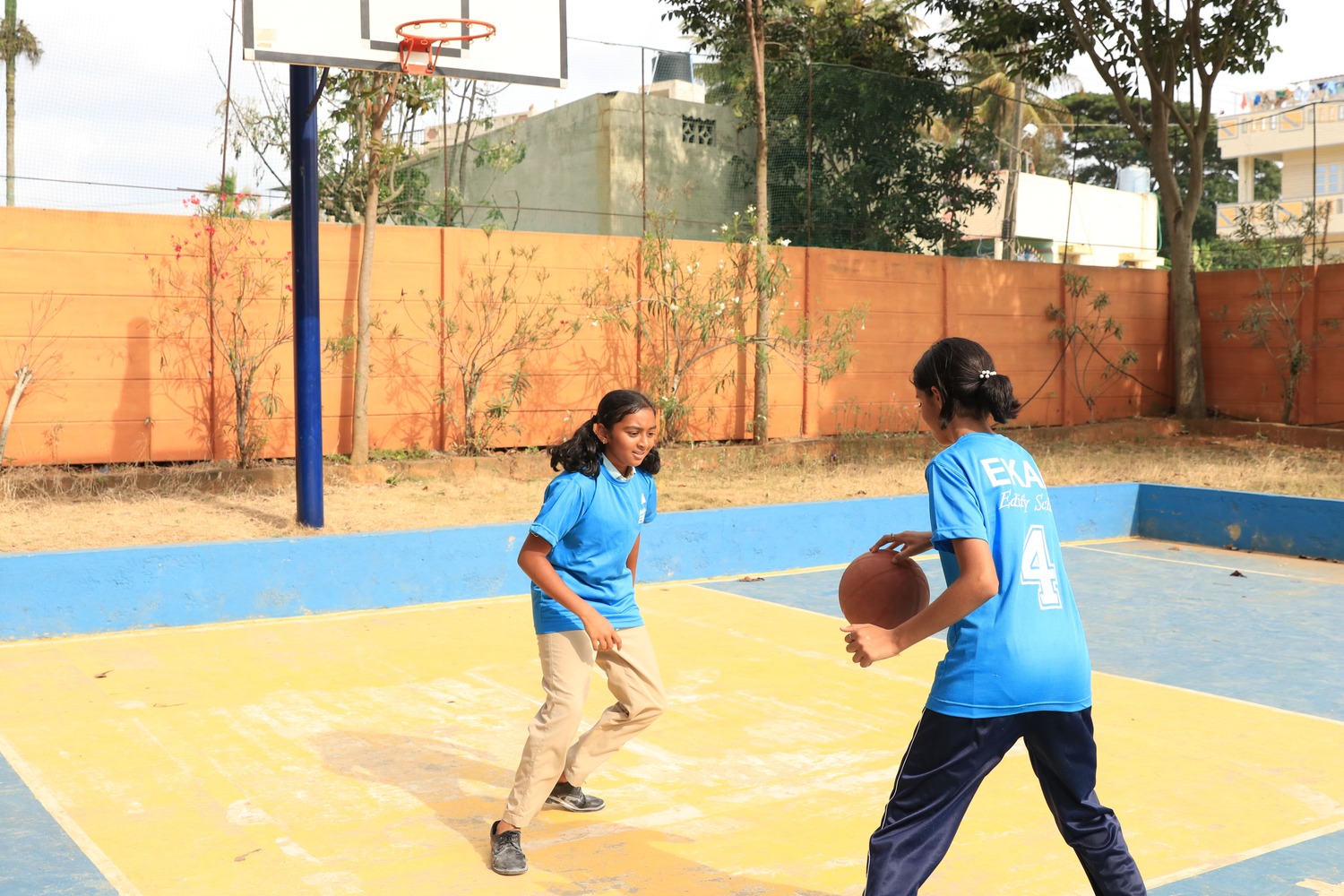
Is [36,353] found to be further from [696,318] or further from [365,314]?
[696,318]

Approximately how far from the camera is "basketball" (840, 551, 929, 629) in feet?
11.8

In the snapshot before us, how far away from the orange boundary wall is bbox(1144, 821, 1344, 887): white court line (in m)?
10.3

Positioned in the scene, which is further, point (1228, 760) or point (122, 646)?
point (122, 646)

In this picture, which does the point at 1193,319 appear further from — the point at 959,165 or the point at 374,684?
the point at 374,684

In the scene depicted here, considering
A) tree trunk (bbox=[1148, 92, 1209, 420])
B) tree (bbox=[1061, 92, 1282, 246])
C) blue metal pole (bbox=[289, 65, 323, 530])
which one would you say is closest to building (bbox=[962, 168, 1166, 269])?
tree trunk (bbox=[1148, 92, 1209, 420])

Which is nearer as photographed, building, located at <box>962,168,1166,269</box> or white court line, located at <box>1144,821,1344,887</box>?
white court line, located at <box>1144,821,1344,887</box>

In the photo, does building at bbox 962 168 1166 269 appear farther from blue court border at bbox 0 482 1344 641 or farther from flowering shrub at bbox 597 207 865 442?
blue court border at bbox 0 482 1344 641

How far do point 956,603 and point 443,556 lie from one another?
21.4 ft

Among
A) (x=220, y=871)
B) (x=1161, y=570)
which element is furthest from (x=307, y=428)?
(x=1161, y=570)

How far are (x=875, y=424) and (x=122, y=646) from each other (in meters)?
11.4

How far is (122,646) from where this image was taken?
7.50 meters

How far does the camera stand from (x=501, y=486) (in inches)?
496

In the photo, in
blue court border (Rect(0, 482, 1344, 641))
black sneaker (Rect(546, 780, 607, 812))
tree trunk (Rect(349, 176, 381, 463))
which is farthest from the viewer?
tree trunk (Rect(349, 176, 381, 463))

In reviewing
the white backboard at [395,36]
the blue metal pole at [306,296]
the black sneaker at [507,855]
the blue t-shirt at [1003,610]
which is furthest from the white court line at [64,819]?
the white backboard at [395,36]
